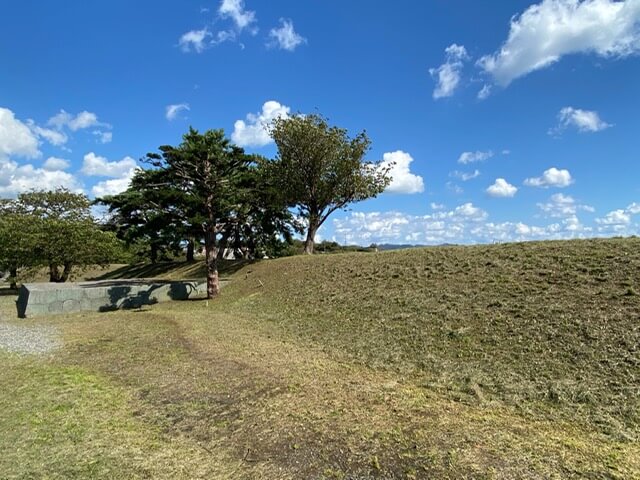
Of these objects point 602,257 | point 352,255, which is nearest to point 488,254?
point 602,257

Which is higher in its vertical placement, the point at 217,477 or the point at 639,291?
the point at 639,291

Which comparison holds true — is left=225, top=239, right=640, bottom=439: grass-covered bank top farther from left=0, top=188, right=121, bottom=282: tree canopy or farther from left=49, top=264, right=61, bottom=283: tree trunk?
left=49, top=264, right=61, bottom=283: tree trunk

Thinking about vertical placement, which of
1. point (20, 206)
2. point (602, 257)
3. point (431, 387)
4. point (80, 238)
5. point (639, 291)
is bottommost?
point (431, 387)

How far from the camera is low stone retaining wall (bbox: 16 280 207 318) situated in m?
11.6

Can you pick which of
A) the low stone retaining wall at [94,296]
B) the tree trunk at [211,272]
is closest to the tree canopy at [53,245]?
the low stone retaining wall at [94,296]

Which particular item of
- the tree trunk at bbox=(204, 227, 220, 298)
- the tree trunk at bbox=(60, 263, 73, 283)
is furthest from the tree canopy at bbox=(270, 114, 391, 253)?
the tree trunk at bbox=(60, 263, 73, 283)

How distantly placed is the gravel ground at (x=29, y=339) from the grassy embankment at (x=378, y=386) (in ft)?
0.99

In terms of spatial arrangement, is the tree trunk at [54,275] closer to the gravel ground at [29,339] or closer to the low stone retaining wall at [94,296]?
the low stone retaining wall at [94,296]

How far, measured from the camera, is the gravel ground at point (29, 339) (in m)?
7.27

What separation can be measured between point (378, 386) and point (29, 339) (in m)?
7.37

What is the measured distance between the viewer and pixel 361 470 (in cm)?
303

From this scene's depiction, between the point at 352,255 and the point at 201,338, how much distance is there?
6921mm

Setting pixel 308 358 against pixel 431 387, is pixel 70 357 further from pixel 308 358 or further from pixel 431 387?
pixel 431 387

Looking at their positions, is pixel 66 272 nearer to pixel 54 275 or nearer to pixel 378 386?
pixel 54 275
